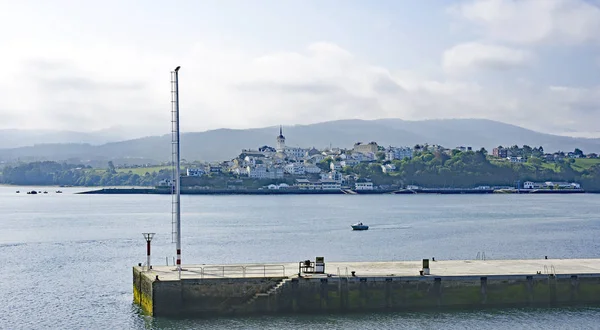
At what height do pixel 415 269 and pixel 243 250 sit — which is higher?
pixel 415 269

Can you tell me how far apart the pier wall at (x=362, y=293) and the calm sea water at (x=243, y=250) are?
0.61 m

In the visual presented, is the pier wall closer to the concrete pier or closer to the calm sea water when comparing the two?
the concrete pier

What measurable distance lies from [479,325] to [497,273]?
4.19 meters

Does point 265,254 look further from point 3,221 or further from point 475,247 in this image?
point 3,221

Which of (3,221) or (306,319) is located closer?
(306,319)

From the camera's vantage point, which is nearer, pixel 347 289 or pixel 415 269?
pixel 347 289

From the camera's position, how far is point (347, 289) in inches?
1458

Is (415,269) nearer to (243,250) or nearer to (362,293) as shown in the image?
(362,293)

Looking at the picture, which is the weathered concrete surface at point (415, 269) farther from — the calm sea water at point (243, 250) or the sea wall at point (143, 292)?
the calm sea water at point (243, 250)

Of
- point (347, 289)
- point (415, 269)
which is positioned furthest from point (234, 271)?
point (415, 269)

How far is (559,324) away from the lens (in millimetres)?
36250

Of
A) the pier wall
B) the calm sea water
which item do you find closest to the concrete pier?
the pier wall

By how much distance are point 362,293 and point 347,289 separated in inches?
28.2

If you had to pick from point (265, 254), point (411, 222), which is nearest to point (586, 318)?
point (265, 254)
